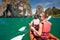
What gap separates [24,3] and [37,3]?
0.79ft

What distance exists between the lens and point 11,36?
11.0ft

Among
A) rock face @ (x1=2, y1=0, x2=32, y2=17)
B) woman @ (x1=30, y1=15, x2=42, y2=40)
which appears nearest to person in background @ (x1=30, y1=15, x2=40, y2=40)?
woman @ (x1=30, y1=15, x2=42, y2=40)

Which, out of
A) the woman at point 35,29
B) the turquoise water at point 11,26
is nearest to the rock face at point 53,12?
the turquoise water at point 11,26

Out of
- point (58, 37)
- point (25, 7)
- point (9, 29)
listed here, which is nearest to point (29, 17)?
point (25, 7)

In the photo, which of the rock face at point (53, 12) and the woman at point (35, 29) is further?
the rock face at point (53, 12)

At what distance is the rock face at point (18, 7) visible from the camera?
10.9 ft

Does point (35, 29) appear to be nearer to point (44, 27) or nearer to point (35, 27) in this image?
point (35, 27)

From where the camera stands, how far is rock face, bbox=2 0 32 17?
3330 millimetres

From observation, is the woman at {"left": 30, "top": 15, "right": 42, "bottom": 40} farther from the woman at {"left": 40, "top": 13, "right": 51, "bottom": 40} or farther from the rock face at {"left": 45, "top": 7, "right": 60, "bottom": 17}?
the rock face at {"left": 45, "top": 7, "right": 60, "bottom": 17}

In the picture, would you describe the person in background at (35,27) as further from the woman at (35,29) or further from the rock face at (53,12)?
the rock face at (53,12)

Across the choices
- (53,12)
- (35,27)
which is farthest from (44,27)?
(53,12)

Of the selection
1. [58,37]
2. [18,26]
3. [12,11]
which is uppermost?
[12,11]

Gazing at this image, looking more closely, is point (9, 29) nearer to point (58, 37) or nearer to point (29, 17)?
point (29, 17)

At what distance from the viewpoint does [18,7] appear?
11.0 ft
